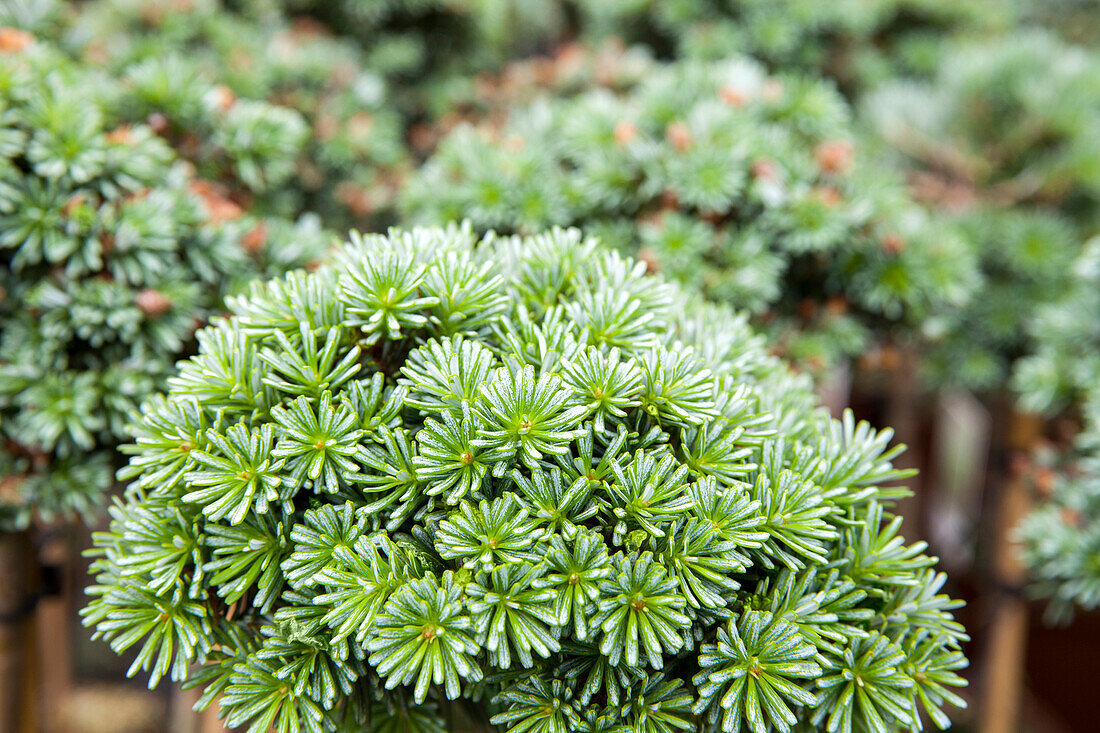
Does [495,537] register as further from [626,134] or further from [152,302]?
[626,134]

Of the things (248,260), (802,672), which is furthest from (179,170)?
(802,672)

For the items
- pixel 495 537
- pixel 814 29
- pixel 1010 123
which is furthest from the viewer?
pixel 814 29

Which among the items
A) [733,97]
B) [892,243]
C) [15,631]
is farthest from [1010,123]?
[15,631]

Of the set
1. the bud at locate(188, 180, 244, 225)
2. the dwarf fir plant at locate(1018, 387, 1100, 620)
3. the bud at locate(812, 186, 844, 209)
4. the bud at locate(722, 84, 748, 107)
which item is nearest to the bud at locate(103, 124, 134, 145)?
the bud at locate(188, 180, 244, 225)

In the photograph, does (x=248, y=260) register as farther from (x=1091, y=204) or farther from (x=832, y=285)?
(x=1091, y=204)

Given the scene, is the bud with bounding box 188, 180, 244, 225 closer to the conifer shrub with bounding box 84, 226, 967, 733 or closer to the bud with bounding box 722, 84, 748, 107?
the conifer shrub with bounding box 84, 226, 967, 733

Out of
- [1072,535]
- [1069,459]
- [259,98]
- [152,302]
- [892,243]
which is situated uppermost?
[259,98]

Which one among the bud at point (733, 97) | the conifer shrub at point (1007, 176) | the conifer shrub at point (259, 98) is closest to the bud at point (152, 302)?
the conifer shrub at point (259, 98)
